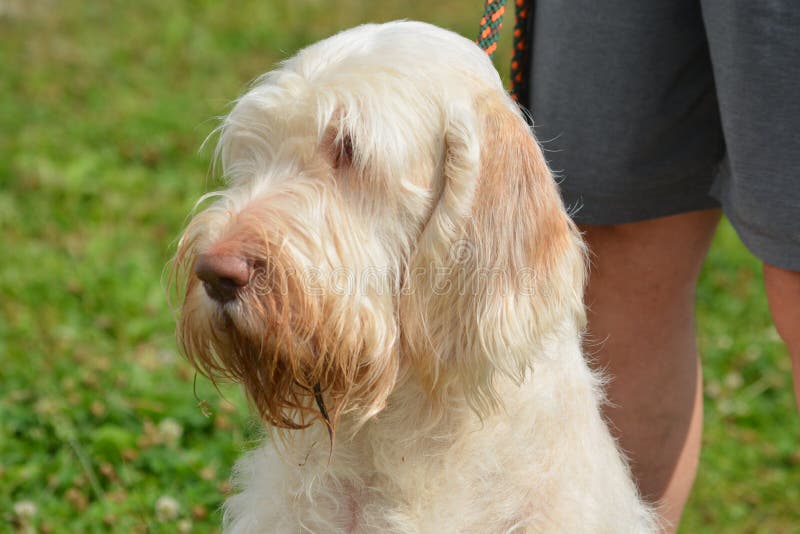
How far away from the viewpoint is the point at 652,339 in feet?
10.3

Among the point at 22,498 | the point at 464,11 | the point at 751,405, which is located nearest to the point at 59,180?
the point at 22,498

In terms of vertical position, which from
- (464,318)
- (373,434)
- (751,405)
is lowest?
(751,405)

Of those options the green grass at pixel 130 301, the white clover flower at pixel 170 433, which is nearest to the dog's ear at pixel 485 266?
the green grass at pixel 130 301

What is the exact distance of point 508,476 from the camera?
2420 millimetres

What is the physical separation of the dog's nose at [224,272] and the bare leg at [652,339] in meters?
1.26

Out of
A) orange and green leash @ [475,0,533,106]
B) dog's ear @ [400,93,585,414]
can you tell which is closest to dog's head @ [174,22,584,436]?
dog's ear @ [400,93,585,414]

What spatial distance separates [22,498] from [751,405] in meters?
3.22

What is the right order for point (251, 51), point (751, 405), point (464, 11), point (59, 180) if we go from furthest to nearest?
point (464, 11) → point (251, 51) → point (59, 180) → point (751, 405)

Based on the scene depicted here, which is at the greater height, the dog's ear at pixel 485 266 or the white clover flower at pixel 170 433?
the dog's ear at pixel 485 266

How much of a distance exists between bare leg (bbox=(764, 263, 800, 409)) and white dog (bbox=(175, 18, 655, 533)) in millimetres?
532

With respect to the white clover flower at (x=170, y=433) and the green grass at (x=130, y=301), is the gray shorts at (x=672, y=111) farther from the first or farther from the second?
the white clover flower at (x=170, y=433)

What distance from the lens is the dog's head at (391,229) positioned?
225 centimetres

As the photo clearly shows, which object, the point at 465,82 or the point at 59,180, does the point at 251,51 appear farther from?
the point at 465,82

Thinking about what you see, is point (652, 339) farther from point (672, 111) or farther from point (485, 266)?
point (485, 266)
